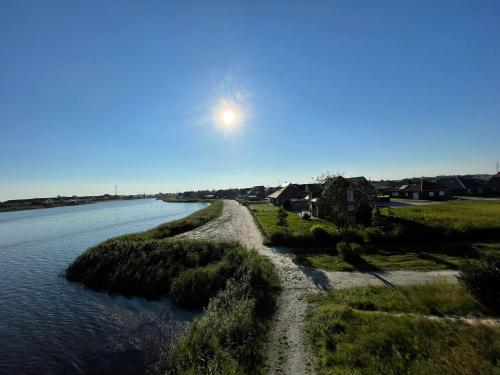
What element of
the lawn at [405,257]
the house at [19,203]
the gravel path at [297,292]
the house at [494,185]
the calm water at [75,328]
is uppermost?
the house at [19,203]

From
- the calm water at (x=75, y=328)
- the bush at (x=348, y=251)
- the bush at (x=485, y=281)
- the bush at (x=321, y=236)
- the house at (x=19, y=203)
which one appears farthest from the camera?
the house at (x=19, y=203)

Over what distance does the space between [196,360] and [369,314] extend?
7.80m

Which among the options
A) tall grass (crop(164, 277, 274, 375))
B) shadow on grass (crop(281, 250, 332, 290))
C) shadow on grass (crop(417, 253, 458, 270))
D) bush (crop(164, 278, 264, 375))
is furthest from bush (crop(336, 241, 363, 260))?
bush (crop(164, 278, 264, 375))

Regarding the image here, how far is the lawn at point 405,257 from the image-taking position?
2083 cm

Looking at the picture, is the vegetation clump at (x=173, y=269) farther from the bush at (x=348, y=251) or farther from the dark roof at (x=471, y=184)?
the dark roof at (x=471, y=184)

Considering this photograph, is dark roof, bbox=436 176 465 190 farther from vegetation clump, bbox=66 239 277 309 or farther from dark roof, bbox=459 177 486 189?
vegetation clump, bbox=66 239 277 309

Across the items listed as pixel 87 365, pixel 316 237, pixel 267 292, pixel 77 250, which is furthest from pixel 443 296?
pixel 77 250

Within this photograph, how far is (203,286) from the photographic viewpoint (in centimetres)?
1856

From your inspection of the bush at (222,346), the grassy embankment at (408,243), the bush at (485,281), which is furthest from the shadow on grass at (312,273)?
the bush at (485,281)

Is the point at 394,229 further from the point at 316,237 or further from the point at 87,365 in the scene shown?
the point at 87,365

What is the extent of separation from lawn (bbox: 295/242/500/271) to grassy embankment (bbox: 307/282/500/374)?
5.81m

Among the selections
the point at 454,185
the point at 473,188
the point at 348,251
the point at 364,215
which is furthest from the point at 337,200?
the point at 473,188

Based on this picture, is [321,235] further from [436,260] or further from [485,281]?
[485,281]

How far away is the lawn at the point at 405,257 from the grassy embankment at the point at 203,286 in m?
5.45
